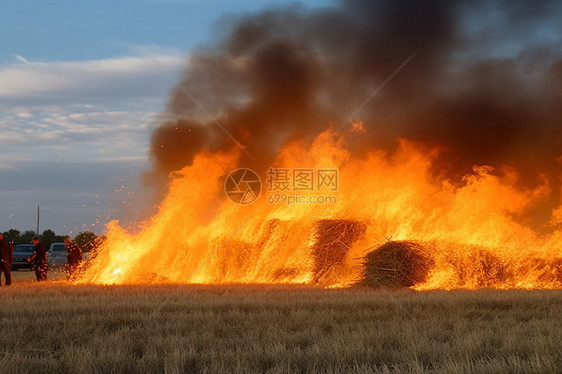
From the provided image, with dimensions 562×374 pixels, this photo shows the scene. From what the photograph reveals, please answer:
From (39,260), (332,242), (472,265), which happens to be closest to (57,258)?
(39,260)

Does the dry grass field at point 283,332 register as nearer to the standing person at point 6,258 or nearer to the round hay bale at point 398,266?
the round hay bale at point 398,266

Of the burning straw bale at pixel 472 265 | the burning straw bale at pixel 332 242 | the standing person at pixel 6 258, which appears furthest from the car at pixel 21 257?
the burning straw bale at pixel 472 265

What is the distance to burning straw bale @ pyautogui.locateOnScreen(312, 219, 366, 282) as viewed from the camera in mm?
22375

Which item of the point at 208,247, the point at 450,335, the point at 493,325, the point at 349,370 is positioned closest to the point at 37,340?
the point at 349,370

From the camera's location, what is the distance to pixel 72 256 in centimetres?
2595

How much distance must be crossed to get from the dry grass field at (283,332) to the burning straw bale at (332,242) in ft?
15.0

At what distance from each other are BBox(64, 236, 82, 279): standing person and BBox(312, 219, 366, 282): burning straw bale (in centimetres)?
909

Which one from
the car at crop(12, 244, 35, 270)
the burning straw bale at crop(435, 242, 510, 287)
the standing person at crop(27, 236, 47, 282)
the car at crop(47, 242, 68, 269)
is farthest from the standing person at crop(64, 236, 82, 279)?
the car at crop(12, 244, 35, 270)

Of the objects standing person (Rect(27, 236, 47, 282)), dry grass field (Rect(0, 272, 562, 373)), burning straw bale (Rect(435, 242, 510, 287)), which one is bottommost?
dry grass field (Rect(0, 272, 562, 373))

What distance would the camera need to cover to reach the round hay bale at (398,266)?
1991 centimetres

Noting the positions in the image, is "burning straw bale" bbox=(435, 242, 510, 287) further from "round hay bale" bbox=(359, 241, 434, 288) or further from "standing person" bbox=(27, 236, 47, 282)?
"standing person" bbox=(27, 236, 47, 282)

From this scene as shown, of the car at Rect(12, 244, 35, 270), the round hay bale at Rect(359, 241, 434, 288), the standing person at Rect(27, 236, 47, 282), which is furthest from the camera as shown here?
the car at Rect(12, 244, 35, 270)

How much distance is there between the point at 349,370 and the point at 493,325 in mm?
4799

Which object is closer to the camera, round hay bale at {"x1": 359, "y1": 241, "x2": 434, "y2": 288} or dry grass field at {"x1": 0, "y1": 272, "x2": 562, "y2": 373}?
dry grass field at {"x1": 0, "y1": 272, "x2": 562, "y2": 373}
